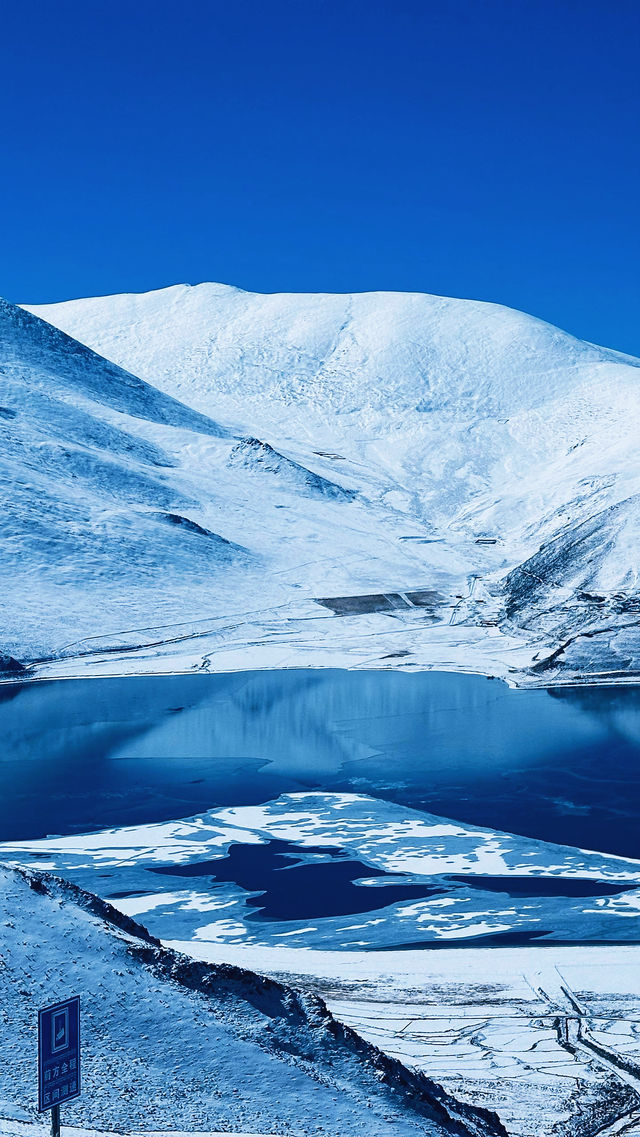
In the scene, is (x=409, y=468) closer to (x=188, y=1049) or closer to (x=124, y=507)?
(x=124, y=507)

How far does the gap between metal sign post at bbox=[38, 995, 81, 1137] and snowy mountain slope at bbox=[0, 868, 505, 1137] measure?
1336 millimetres

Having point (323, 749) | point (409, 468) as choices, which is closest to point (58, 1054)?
point (323, 749)

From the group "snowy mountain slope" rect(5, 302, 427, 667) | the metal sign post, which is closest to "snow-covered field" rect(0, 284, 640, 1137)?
"snowy mountain slope" rect(5, 302, 427, 667)

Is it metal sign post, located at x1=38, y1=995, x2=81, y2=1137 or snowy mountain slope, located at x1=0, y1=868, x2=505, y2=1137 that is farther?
snowy mountain slope, located at x1=0, y1=868, x2=505, y2=1137

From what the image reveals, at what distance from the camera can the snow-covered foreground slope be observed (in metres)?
50.7

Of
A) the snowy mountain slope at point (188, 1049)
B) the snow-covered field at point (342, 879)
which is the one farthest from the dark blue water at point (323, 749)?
the snowy mountain slope at point (188, 1049)

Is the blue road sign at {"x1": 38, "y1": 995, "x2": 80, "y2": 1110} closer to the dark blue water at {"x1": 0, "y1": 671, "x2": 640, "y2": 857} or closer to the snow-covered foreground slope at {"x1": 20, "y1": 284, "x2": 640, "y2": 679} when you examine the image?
the dark blue water at {"x1": 0, "y1": 671, "x2": 640, "y2": 857}

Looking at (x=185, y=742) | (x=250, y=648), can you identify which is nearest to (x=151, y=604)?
(x=250, y=648)

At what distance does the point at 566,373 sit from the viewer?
107438mm

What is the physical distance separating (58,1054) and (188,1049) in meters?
2.68

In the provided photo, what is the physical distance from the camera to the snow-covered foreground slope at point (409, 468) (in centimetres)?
5069

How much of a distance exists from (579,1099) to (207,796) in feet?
54.1

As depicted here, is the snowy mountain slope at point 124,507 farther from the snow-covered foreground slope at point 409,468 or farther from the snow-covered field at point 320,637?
the snow-covered foreground slope at point 409,468

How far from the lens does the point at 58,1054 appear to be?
873cm
